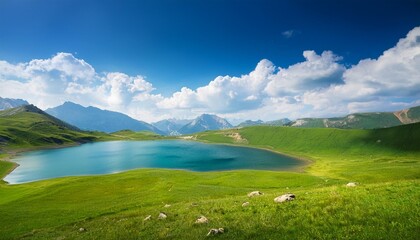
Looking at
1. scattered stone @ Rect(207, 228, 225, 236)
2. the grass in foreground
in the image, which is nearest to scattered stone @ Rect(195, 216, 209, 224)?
the grass in foreground

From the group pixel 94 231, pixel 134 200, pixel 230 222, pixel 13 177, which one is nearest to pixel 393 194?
pixel 230 222

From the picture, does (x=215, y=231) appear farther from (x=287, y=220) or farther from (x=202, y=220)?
(x=287, y=220)

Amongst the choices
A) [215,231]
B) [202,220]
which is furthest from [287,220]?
[202,220]

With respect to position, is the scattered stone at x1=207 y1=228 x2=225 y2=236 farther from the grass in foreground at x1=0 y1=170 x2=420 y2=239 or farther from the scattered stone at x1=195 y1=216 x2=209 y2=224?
the scattered stone at x1=195 y1=216 x2=209 y2=224

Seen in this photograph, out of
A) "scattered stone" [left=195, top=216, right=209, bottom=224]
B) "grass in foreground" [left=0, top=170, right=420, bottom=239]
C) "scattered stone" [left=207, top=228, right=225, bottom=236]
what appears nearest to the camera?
"grass in foreground" [left=0, top=170, right=420, bottom=239]

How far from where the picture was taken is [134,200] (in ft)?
163

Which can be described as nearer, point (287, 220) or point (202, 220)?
point (287, 220)

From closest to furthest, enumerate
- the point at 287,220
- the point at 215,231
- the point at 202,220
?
1. the point at 215,231
2. the point at 287,220
3. the point at 202,220

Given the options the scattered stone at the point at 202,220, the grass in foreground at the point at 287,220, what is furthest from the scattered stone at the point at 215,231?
the scattered stone at the point at 202,220

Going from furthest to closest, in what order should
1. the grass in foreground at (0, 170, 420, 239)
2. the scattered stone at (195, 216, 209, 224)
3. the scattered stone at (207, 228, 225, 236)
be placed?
the scattered stone at (195, 216, 209, 224) < the scattered stone at (207, 228, 225, 236) < the grass in foreground at (0, 170, 420, 239)

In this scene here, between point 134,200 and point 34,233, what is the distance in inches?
795

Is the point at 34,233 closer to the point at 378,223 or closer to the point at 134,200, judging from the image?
the point at 134,200

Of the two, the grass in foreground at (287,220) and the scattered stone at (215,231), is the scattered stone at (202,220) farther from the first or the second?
the scattered stone at (215,231)

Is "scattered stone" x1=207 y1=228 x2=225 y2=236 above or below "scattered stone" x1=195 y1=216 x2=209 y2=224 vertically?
above
